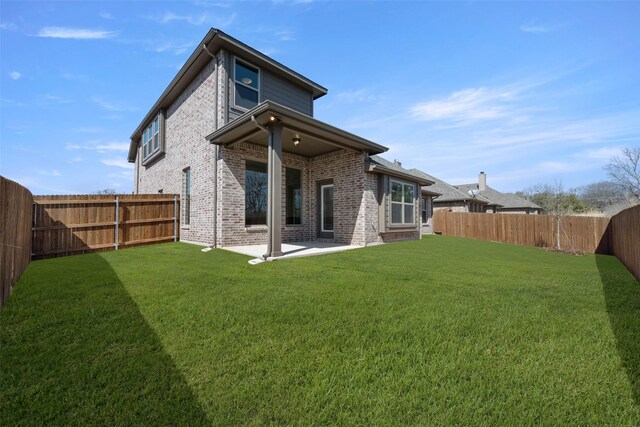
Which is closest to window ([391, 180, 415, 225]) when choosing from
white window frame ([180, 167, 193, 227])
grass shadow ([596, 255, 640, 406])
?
grass shadow ([596, 255, 640, 406])

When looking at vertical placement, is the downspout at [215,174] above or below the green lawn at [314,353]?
above

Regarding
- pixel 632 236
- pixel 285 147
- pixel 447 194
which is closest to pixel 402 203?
pixel 285 147

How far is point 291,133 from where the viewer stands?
7.96 meters

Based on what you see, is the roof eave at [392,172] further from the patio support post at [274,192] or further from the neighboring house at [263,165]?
the patio support post at [274,192]

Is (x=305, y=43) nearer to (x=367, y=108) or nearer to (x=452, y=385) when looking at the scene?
(x=367, y=108)

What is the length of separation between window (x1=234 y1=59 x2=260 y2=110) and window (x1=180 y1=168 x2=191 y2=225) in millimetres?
3433

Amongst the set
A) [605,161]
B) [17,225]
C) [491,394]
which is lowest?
[491,394]

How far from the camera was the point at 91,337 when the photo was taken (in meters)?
2.54

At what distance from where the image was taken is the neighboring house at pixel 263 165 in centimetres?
809

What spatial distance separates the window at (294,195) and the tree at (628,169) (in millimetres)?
24875

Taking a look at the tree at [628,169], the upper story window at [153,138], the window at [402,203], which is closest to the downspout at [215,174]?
the upper story window at [153,138]

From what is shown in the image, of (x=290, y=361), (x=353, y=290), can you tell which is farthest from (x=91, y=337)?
(x=353, y=290)

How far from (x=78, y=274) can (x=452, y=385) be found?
6.16 m

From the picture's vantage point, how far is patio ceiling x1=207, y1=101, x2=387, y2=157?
21.5 ft
